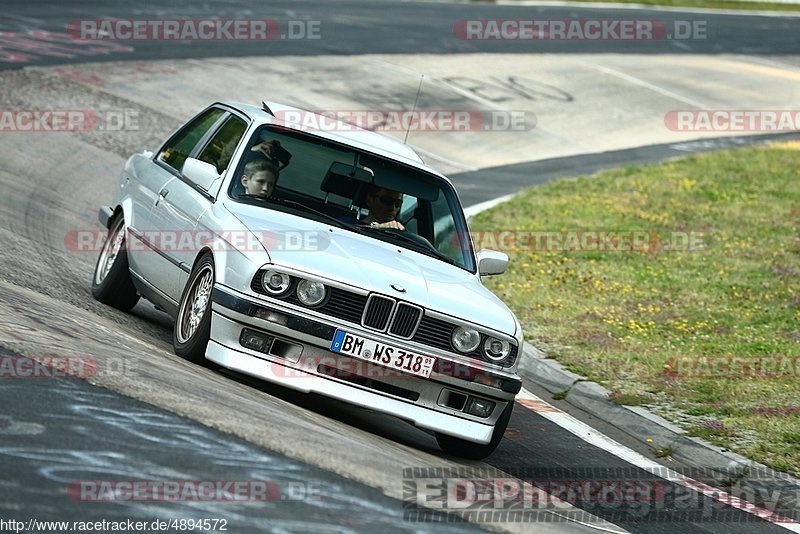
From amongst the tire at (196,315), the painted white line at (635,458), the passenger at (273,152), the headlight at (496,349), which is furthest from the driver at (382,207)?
the painted white line at (635,458)

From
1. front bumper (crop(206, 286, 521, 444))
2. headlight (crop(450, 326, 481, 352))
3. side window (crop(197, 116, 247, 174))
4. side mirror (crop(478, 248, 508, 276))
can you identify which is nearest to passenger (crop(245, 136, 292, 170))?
side window (crop(197, 116, 247, 174))

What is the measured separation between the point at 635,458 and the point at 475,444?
1329 millimetres

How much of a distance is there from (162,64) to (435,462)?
678 inches

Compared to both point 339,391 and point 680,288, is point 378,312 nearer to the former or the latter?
point 339,391

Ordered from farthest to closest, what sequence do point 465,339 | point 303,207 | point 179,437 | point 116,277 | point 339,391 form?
point 116,277
point 303,207
point 465,339
point 339,391
point 179,437

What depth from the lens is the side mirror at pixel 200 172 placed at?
8.26 metres

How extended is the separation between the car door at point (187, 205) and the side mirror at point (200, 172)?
0.07m

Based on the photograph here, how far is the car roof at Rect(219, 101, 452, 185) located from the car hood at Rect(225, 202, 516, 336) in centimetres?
86

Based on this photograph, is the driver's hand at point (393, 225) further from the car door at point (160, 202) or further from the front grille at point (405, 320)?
the car door at point (160, 202)

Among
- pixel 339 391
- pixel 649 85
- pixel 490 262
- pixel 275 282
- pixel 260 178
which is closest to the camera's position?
pixel 339 391

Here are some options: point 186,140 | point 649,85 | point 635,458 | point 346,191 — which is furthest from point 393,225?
point 649,85

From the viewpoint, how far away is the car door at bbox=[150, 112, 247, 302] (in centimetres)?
819

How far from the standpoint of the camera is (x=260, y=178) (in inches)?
327

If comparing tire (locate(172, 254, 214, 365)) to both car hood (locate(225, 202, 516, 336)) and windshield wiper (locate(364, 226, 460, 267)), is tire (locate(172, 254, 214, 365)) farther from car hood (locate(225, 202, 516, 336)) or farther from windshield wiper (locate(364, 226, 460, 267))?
windshield wiper (locate(364, 226, 460, 267))
